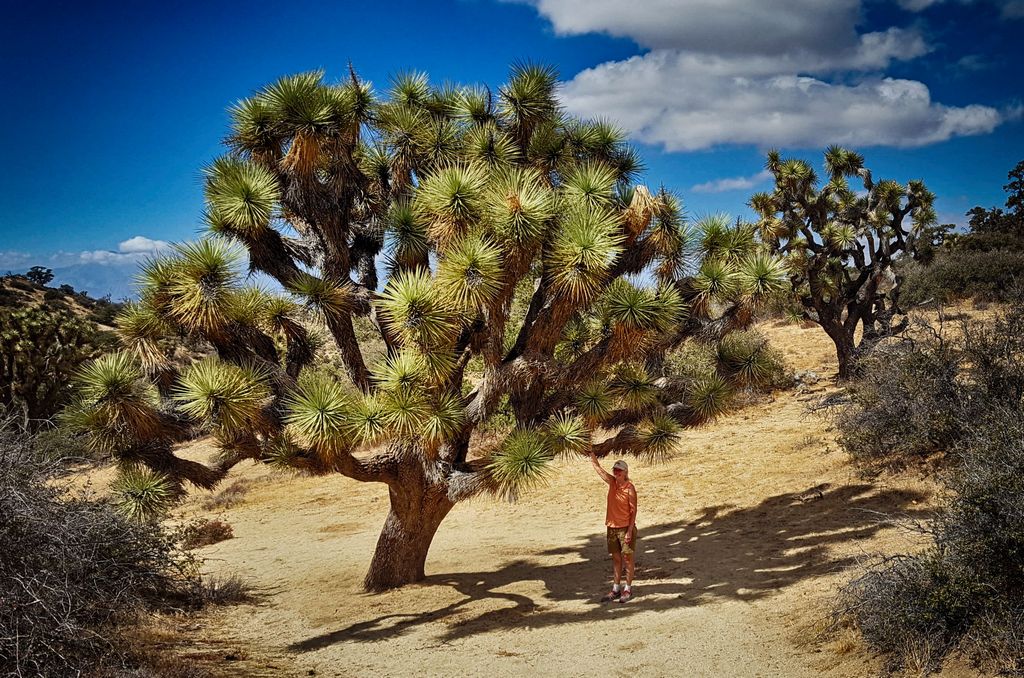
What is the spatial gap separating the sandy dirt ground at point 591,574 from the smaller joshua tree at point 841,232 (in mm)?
4270

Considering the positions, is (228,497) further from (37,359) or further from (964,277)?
(964,277)

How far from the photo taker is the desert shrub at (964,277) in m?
24.2

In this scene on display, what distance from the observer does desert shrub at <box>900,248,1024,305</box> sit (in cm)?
2423

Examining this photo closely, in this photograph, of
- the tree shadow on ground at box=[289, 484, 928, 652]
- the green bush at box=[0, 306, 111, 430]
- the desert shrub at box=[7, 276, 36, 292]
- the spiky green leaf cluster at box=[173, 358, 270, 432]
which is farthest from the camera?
the desert shrub at box=[7, 276, 36, 292]

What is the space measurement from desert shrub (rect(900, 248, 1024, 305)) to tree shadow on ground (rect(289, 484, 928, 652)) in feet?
52.6

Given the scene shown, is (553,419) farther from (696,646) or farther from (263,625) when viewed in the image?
(263,625)

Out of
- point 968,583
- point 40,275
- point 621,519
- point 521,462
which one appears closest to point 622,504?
point 621,519

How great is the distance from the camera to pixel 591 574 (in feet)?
32.0

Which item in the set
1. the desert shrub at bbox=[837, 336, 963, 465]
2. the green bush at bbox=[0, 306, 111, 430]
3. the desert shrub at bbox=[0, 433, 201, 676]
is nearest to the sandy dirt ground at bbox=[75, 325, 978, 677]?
the desert shrub at bbox=[837, 336, 963, 465]

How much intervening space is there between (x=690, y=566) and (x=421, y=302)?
5.18 m

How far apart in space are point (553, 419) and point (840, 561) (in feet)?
11.8

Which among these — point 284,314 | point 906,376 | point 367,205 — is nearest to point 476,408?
point 284,314

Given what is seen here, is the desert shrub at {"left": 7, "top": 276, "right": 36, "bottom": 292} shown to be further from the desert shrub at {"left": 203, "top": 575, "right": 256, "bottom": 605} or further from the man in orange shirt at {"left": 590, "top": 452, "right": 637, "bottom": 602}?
the man in orange shirt at {"left": 590, "top": 452, "right": 637, "bottom": 602}

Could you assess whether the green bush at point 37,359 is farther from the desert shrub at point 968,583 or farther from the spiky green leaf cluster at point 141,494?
the desert shrub at point 968,583
